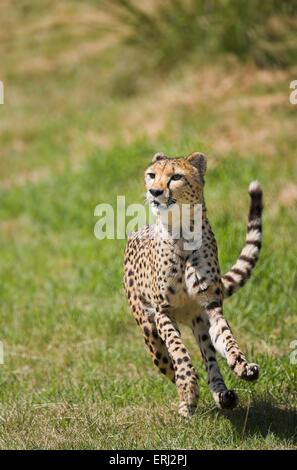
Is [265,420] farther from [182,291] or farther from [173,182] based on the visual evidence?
[173,182]

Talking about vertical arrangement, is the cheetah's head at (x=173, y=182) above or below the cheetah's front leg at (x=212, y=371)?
above

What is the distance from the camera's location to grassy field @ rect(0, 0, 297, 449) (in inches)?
194

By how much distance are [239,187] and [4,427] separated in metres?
4.11

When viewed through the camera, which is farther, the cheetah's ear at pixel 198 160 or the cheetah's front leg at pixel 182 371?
the cheetah's ear at pixel 198 160

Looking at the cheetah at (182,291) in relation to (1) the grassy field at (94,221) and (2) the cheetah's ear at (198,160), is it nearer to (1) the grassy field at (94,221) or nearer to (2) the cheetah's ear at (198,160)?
(2) the cheetah's ear at (198,160)

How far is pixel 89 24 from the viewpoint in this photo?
13250 mm

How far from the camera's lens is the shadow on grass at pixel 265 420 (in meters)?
4.68

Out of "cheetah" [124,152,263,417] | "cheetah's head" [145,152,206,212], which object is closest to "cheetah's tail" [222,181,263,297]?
"cheetah" [124,152,263,417]

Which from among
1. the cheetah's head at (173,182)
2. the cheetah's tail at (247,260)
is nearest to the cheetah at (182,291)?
the cheetah's head at (173,182)

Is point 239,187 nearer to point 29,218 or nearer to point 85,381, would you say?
point 29,218

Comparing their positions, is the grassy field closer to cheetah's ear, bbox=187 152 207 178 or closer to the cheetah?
the cheetah

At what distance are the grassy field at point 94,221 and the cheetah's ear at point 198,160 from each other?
3.37ft

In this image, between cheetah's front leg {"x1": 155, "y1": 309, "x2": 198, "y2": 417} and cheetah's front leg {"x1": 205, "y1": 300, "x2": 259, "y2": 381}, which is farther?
cheetah's front leg {"x1": 155, "y1": 309, "x2": 198, "y2": 417}

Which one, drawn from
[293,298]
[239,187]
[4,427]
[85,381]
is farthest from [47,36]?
[4,427]
